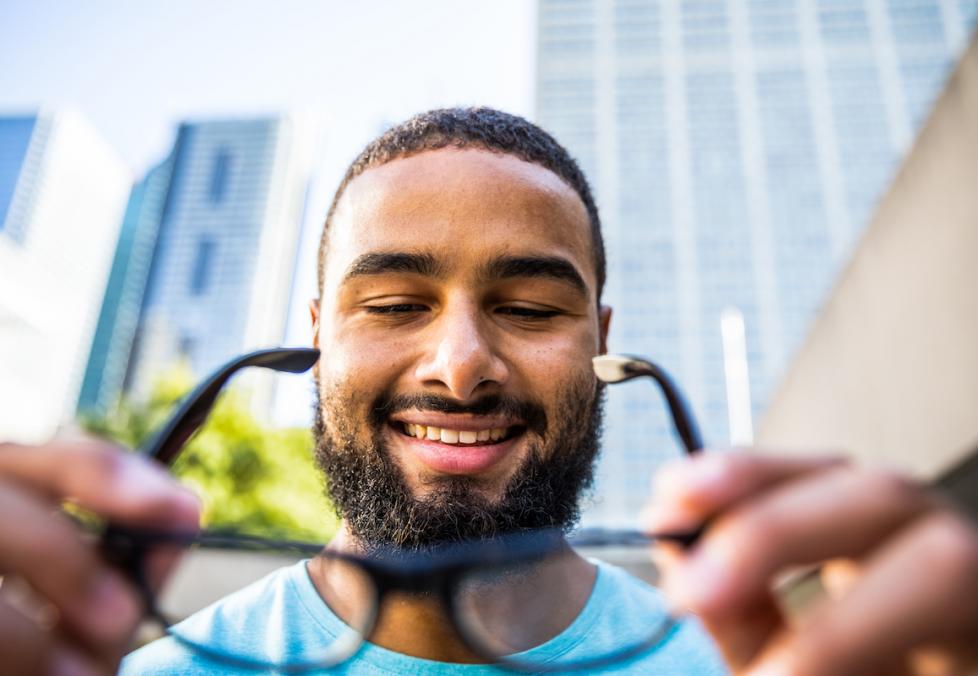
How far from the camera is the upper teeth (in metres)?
1.30

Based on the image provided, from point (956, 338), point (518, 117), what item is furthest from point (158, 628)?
point (956, 338)

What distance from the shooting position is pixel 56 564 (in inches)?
23.3

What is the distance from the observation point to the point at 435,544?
123 cm

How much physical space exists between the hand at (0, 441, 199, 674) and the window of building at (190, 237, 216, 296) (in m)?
93.8

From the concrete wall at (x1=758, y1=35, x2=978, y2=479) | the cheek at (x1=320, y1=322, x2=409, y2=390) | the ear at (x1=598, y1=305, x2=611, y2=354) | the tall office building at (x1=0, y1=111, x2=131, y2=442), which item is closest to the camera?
the cheek at (x1=320, y1=322, x2=409, y2=390)

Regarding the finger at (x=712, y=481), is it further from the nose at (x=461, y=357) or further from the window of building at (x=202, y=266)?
the window of building at (x=202, y=266)

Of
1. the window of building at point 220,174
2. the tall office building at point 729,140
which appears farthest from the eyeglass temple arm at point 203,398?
the window of building at point 220,174

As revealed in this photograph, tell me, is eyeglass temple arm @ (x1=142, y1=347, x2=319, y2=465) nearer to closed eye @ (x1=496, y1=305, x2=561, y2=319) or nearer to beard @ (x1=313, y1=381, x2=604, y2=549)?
beard @ (x1=313, y1=381, x2=604, y2=549)

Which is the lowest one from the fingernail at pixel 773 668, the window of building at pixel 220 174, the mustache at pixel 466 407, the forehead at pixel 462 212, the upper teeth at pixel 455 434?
the fingernail at pixel 773 668

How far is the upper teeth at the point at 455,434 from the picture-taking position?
1304 mm

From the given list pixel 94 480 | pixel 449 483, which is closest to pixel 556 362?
pixel 449 483

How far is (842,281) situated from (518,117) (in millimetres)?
5475

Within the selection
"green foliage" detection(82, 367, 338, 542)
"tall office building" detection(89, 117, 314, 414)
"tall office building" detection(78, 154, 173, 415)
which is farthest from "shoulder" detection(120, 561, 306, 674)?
"tall office building" detection(78, 154, 173, 415)

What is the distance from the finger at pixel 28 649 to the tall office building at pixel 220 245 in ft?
273
